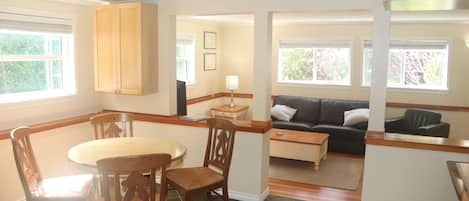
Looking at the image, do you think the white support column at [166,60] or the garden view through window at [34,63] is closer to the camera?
the garden view through window at [34,63]

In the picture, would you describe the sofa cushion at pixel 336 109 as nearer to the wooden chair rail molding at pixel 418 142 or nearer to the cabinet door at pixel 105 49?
the wooden chair rail molding at pixel 418 142

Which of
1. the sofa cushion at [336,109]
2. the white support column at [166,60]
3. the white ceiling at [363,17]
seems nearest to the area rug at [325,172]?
the sofa cushion at [336,109]

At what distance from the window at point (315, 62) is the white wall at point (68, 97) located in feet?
12.8

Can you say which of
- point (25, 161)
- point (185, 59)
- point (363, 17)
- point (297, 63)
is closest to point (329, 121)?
point (297, 63)

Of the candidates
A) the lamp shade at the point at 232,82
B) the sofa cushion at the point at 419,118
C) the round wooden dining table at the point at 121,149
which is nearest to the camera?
the round wooden dining table at the point at 121,149

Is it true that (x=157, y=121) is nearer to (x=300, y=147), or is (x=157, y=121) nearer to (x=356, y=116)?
(x=300, y=147)

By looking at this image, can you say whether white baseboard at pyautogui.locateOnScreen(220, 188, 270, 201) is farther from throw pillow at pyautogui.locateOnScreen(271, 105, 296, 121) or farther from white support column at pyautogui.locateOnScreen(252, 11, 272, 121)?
→ throw pillow at pyautogui.locateOnScreen(271, 105, 296, 121)

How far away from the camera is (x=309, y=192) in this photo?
14.8ft

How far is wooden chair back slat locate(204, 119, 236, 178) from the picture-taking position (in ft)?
11.2

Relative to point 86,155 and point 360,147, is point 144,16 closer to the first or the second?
point 86,155

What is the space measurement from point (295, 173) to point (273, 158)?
0.73 m

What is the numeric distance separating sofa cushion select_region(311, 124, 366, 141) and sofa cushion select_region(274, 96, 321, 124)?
Answer: 39 cm

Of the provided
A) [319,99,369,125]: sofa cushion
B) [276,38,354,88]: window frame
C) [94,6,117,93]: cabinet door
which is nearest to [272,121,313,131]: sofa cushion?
[319,99,369,125]: sofa cushion

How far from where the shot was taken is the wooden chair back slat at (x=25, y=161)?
2762 millimetres
